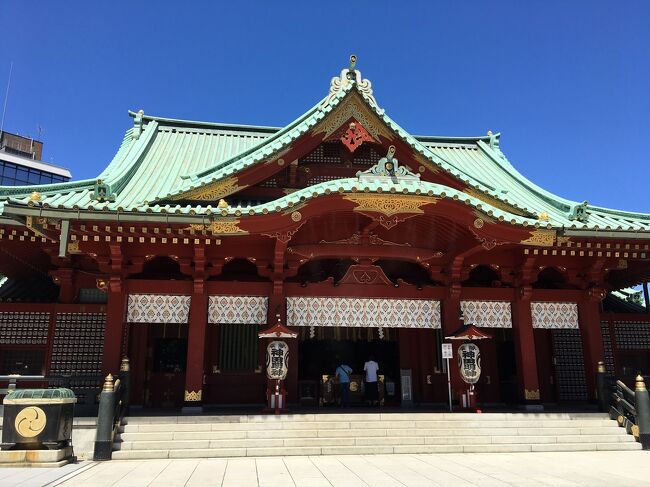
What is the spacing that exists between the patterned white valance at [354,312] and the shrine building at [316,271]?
0.04 metres

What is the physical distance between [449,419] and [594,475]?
3.77 metres

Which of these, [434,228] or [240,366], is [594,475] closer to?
[434,228]

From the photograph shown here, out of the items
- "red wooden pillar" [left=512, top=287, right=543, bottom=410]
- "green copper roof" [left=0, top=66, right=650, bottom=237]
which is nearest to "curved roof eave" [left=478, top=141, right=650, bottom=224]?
"green copper roof" [left=0, top=66, right=650, bottom=237]

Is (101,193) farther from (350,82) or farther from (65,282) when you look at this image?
(350,82)

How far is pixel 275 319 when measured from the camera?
42.2ft

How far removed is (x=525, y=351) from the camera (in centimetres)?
1350

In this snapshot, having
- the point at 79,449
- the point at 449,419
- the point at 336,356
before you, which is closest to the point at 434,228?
the point at 449,419

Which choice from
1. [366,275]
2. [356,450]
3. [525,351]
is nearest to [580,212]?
[525,351]

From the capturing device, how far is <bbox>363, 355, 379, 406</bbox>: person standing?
577 inches

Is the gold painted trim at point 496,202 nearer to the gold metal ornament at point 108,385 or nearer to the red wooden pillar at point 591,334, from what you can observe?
the red wooden pillar at point 591,334

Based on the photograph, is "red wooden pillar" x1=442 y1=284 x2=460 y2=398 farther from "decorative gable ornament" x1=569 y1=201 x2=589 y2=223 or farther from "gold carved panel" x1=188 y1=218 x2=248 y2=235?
"gold carved panel" x1=188 y1=218 x2=248 y2=235

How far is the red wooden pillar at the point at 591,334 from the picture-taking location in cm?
1384

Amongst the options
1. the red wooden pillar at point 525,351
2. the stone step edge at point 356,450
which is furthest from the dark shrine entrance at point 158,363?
the red wooden pillar at point 525,351

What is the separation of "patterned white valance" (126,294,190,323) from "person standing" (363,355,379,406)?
212 inches
